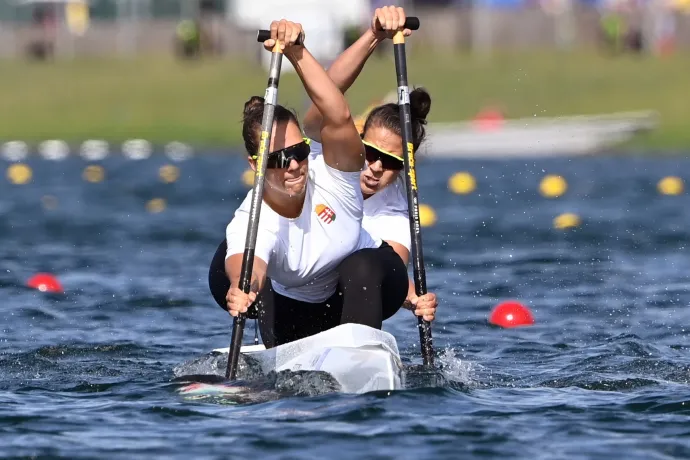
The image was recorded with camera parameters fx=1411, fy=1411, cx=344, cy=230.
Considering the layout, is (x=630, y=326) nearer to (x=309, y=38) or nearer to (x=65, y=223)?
(x=65, y=223)

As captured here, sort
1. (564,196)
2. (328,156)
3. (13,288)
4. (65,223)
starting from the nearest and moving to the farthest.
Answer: (328,156)
(13,288)
(65,223)
(564,196)

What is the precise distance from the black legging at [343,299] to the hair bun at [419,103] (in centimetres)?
83

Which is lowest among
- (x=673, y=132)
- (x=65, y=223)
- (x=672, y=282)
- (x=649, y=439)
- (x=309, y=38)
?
(x=649, y=439)

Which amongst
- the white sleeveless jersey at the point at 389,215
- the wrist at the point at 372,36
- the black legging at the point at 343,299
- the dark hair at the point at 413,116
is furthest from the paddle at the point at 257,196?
the white sleeveless jersey at the point at 389,215

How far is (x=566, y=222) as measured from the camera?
16531 mm

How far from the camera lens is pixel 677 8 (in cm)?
4169

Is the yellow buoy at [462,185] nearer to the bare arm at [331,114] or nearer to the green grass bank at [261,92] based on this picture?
the green grass bank at [261,92]

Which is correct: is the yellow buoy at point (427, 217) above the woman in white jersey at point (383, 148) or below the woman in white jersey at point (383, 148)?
above

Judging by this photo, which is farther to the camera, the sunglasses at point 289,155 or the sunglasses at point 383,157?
the sunglasses at point 383,157

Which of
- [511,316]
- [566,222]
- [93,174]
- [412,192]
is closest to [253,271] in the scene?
[412,192]

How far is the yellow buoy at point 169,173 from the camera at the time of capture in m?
23.7

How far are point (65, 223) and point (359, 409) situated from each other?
1119 centimetres

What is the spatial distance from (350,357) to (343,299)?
0.47 metres

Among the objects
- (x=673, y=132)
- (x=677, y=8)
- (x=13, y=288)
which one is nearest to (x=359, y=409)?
(x=13, y=288)
